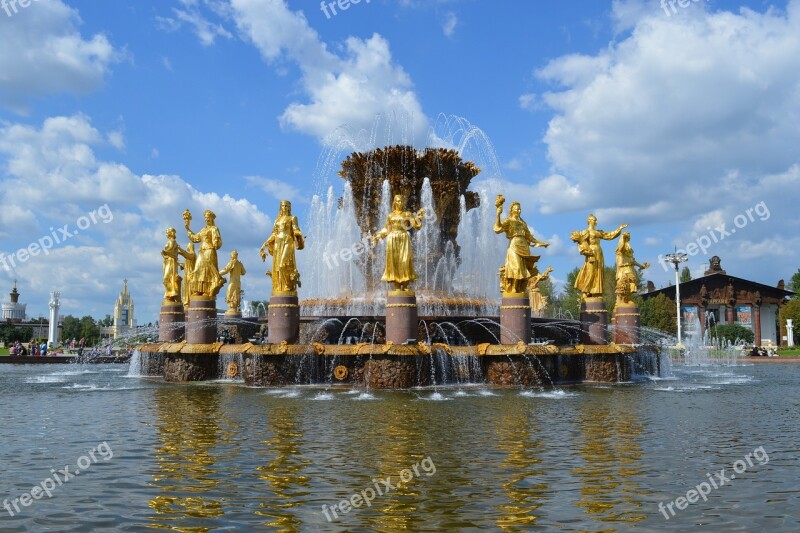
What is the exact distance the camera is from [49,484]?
7.74 m

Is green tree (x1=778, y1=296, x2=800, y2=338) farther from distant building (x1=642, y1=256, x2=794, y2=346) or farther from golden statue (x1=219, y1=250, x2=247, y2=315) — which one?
golden statue (x1=219, y1=250, x2=247, y2=315)

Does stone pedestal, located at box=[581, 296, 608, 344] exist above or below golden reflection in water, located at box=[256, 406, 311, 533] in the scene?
above

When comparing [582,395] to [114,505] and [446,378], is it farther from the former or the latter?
[114,505]

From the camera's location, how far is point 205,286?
2330cm

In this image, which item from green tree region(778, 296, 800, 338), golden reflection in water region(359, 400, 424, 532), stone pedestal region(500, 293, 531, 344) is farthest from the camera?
green tree region(778, 296, 800, 338)

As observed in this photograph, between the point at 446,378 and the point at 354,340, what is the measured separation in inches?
179

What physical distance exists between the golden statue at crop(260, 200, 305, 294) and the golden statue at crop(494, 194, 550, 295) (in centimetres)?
611

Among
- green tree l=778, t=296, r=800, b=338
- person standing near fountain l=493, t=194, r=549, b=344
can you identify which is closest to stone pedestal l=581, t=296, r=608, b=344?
person standing near fountain l=493, t=194, r=549, b=344

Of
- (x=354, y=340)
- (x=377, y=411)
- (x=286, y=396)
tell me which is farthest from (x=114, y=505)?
(x=354, y=340)

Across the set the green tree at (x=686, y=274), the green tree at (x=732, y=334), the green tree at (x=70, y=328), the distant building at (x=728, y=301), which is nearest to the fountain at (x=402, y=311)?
the green tree at (x=732, y=334)

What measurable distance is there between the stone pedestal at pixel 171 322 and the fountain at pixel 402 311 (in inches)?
2.0

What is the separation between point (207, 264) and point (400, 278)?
7.44 meters

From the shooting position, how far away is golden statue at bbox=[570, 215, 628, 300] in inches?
984

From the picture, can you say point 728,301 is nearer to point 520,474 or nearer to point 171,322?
point 171,322
